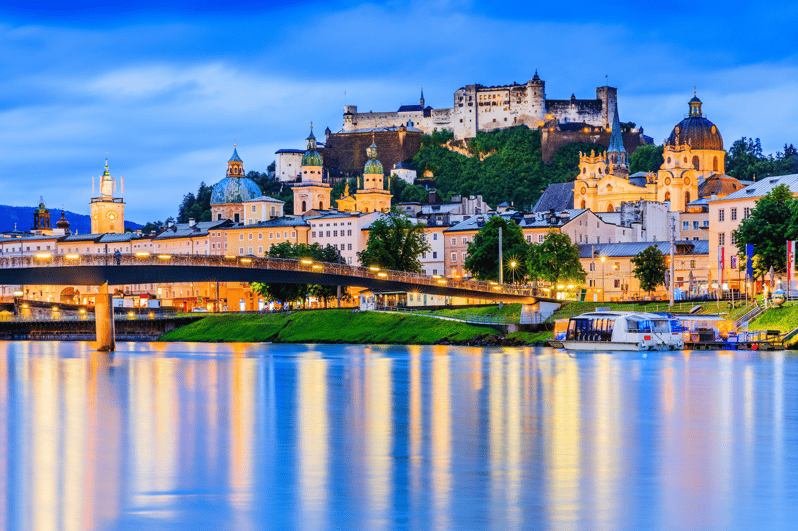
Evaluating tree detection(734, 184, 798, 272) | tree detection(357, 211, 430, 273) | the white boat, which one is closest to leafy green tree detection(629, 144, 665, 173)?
tree detection(357, 211, 430, 273)

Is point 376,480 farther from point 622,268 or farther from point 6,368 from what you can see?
point 622,268

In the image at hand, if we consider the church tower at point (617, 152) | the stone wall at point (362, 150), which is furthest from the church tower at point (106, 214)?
the church tower at point (617, 152)

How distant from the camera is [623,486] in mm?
20969

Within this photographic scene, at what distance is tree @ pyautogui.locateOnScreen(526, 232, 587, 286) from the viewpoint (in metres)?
94.1

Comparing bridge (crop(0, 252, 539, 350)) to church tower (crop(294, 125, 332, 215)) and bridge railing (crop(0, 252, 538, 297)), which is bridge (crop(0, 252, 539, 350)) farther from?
church tower (crop(294, 125, 332, 215))

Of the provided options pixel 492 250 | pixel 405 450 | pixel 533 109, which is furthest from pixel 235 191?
pixel 405 450

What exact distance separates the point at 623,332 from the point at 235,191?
110m

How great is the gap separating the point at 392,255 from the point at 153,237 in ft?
205

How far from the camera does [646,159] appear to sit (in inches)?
6934

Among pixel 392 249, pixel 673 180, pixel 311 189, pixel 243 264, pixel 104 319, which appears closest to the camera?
pixel 243 264

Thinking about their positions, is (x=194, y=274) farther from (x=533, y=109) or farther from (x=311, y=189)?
(x=533, y=109)

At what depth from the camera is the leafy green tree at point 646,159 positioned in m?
171

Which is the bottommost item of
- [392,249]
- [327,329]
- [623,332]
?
[327,329]

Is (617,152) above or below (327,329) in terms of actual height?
above
